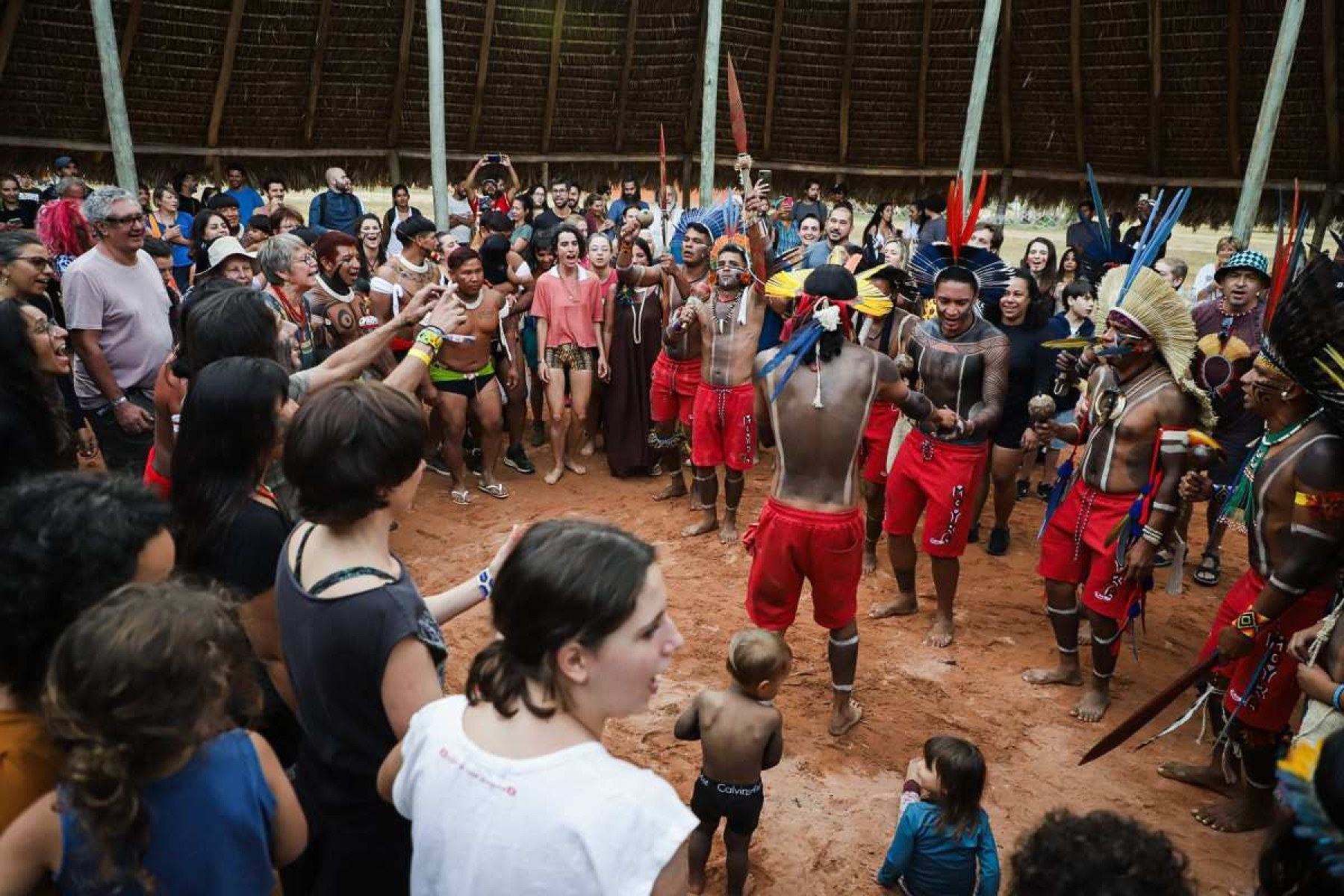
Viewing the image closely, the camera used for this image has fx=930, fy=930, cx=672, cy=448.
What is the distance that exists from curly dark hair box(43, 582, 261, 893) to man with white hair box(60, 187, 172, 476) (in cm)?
385

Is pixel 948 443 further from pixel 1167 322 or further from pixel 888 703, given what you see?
pixel 888 703

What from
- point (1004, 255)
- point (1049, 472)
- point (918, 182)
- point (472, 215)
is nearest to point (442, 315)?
point (1049, 472)

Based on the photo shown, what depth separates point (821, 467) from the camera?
3975 millimetres

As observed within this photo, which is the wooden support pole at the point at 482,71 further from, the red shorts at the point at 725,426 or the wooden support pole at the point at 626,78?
the red shorts at the point at 725,426

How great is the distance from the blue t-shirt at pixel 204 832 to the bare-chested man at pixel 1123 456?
3.76m

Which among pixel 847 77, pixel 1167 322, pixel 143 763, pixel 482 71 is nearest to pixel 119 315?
pixel 143 763

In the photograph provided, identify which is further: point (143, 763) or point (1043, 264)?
point (1043, 264)

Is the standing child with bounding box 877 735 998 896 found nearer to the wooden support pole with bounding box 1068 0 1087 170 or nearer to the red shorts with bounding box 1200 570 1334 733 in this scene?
the red shorts with bounding box 1200 570 1334 733

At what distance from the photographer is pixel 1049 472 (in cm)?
769

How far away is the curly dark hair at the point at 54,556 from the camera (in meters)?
1.64

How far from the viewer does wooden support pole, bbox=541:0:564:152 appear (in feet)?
40.5

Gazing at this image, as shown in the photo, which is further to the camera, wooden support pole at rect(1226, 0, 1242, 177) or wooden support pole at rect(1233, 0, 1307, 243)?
wooden support pole at rect(1226, 0, 1242, 177)

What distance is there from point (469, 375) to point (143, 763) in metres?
5.36

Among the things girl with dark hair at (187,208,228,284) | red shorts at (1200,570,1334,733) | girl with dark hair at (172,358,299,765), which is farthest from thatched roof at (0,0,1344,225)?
girl with dark hair at (172,358,299,765)
